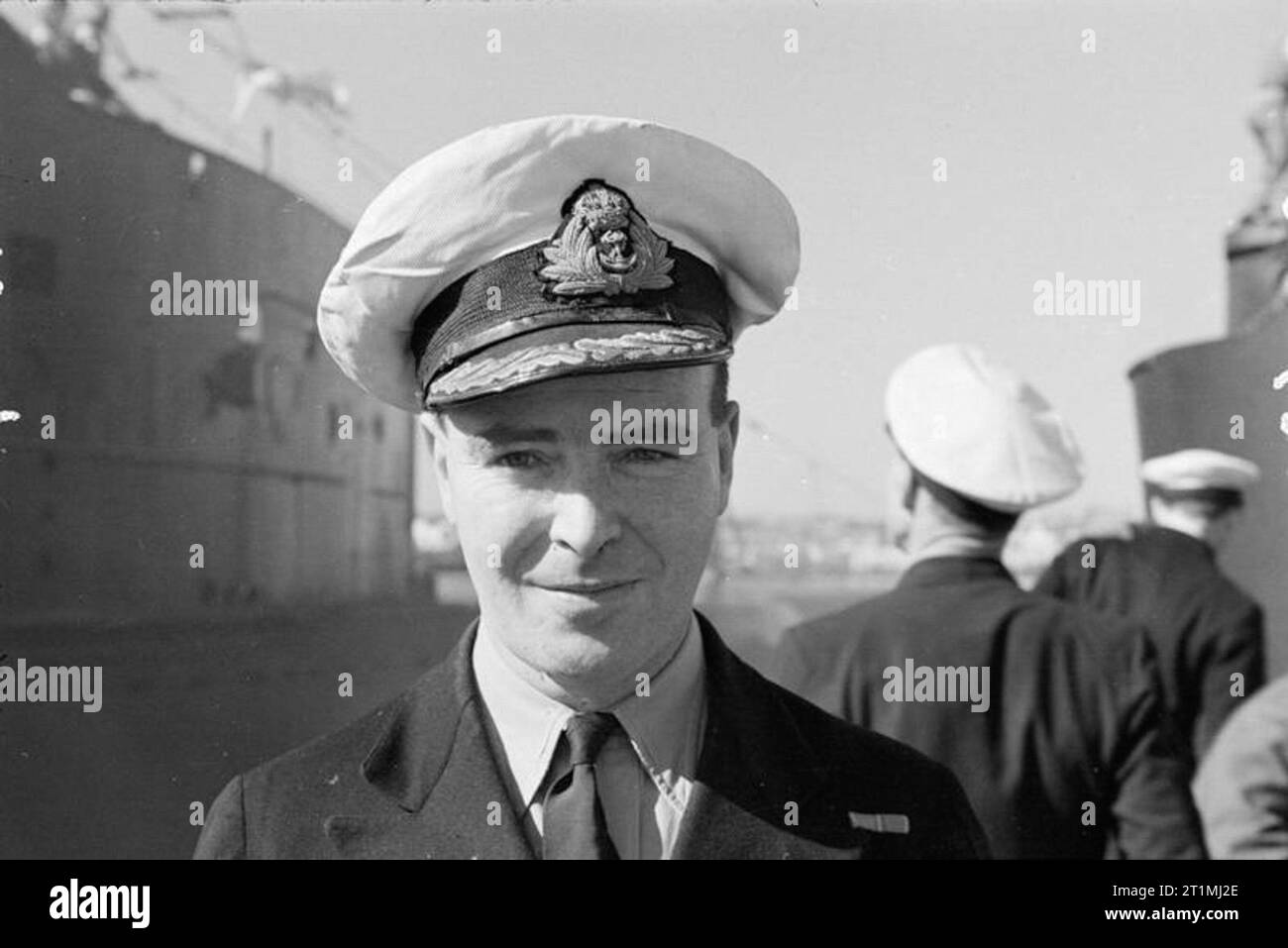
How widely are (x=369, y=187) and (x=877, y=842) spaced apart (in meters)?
1.31

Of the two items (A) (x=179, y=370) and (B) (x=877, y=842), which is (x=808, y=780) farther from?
(A) (x=179, y=370)

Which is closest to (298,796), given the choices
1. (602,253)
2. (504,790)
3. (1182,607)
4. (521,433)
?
(504,790)

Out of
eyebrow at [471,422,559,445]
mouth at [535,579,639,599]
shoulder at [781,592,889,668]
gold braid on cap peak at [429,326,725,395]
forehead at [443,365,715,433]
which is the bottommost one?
shoulder at [781,592,889,668]

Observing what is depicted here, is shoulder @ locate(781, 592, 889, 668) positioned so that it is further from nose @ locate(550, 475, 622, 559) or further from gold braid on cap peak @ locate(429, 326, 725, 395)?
gold braid on cap peak @ locate(429, 326, 725, 395)

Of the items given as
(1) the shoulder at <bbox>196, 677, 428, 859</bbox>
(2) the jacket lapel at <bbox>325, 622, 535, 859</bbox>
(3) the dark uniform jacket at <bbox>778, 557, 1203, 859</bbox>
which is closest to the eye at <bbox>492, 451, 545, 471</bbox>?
(2) the jacket lapel at <bbox>325, 622, 535, 859</bbox>

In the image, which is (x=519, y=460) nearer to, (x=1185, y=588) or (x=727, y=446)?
(x=727, y=446)

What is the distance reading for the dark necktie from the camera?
6.81ft

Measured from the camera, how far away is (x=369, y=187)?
231cm

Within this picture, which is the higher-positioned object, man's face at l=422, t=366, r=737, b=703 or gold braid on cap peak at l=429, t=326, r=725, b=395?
gold braid on cap peak at l=429, t=326, r=725, b=395

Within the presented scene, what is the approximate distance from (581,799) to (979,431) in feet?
2.89

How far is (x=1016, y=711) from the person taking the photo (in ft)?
7.77

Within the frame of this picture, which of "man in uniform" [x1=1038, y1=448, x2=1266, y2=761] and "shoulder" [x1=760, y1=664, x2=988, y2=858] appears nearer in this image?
"shoulder" [x1=760, y1=664, x2=988, y2=858]

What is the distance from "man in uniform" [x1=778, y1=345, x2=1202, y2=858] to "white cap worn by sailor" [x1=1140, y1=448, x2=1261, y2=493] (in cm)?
14
